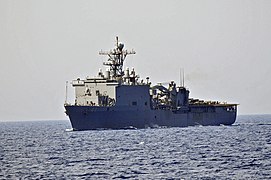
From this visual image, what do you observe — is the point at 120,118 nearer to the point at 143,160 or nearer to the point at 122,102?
the point at 122,102

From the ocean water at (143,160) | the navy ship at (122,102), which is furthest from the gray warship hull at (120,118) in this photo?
the ocean water at (143,160)

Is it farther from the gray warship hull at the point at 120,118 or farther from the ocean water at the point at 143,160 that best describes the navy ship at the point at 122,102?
the ocean water at the point at 143,160

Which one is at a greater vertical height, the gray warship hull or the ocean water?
the gray warship hull

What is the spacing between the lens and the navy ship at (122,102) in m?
86.5

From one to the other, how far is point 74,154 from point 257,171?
59.9ft

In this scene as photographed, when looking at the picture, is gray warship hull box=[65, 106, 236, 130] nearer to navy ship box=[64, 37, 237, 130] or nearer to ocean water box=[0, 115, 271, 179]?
navy ship box=[64, 37, 237, 130]

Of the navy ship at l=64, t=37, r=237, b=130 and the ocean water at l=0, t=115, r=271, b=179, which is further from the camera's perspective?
the navy ship at l=64, t=37, r=237, b=130

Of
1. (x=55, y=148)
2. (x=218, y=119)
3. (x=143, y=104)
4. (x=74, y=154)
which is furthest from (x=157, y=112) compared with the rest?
(x=74, y=154)

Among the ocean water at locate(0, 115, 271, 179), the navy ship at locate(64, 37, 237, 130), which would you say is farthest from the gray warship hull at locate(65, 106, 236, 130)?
the ocean water at locate(0, 115, 271, 179)

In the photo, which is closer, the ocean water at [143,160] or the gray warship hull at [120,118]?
the ocean water at [143,160]

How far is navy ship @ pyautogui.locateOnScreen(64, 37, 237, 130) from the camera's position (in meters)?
86.5

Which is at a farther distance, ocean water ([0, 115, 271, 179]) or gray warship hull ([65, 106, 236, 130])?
gray warship hull ([65, 106, 236, 130])

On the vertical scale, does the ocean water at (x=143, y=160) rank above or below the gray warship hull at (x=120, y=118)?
below

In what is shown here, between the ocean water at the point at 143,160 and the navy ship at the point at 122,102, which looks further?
the navy ship at the point at 122,102
